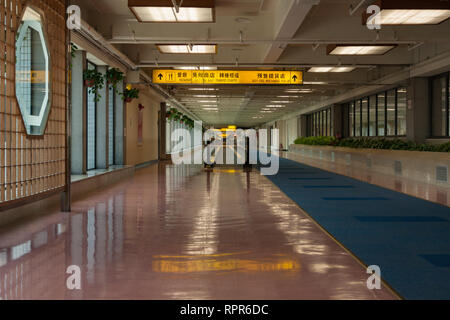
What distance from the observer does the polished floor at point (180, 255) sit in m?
3.36

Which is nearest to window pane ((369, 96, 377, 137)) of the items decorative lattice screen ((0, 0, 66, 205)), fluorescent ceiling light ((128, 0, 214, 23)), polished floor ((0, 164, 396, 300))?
fluorescent ceiling light ((128, 0, 214, 23))

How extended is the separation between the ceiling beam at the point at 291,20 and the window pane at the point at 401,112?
26.8 ft

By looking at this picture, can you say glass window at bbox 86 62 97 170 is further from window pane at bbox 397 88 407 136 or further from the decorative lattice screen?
window pane at bbox 397 88 407 136

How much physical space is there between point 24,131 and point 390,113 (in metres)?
16.6

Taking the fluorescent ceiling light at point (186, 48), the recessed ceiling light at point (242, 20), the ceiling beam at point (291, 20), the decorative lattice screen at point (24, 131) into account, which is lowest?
the decorative lattice screen at point (24, 131)

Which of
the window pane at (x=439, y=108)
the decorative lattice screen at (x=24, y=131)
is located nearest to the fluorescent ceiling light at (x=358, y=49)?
the window pane at (x=439, y=108)

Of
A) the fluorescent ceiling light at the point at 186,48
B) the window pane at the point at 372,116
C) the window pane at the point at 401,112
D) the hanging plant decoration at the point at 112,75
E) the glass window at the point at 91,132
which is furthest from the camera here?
the window pane at the point at 372,116

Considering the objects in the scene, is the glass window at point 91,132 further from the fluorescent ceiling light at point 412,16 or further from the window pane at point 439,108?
the window pane at point 439,108

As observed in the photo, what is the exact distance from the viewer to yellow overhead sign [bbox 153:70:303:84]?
14.8 m

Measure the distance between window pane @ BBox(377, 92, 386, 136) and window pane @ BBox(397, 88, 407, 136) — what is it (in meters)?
1.54

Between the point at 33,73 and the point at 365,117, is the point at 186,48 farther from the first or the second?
the point at 365,117
